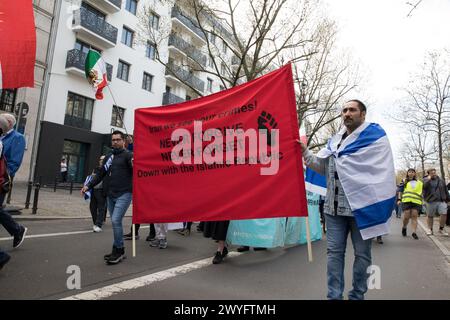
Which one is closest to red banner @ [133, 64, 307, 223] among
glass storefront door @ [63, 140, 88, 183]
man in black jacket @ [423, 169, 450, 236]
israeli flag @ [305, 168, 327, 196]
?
israeli flag @ [305, 168, 327, 196]

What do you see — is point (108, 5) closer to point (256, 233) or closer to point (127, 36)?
point (127, 36)

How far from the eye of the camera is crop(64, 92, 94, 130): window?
75.0 ft

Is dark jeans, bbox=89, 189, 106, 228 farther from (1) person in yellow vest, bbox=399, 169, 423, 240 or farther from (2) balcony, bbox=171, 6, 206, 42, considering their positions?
(2) balcony, bbox=171, 6, 206, 42

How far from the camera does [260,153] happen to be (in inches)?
161

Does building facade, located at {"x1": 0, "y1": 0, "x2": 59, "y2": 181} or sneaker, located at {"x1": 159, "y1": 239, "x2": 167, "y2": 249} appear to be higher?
building facade, located at {"x1": 0, "y1": 0, "x2": 59, "y2": 181}

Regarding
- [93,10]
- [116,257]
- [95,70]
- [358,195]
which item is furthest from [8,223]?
[93,10]

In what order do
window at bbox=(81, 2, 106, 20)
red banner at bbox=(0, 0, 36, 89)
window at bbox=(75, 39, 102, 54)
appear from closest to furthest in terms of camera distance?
red banner at bbox=(0, 0, 36, 89) < window at bbox=(75, 39, 102, 54) < window at bbox=(81, 2, 106, 20)

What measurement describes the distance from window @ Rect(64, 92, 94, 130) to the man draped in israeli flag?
72.7 feet

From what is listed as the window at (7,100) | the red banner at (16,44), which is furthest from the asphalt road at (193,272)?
the window at (7,100)

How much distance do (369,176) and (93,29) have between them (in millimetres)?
24197
